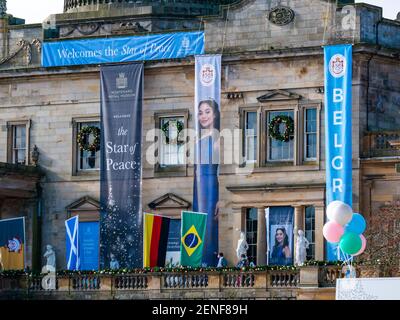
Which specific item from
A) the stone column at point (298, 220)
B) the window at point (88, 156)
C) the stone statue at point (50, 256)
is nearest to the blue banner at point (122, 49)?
the window at point (88, 156)

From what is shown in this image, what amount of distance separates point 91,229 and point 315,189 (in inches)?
377

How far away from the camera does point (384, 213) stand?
43.4m

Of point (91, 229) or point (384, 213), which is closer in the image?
point (384, 213)

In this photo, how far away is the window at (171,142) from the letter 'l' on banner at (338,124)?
6.66 metres

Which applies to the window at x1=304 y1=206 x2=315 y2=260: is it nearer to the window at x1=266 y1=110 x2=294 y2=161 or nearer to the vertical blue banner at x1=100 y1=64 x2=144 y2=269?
the window at x1=266 y1=110 x2=294 y2=161

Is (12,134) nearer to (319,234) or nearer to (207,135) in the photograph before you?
(207,135)

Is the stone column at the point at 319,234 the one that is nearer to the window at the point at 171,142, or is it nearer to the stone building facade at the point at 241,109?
the stone building facade at the point at 241,109

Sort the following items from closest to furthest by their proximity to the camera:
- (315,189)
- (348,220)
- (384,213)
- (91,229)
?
(348,220)
(384,213)
(315,189)
(91,229)

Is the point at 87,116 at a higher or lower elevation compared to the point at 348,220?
higher

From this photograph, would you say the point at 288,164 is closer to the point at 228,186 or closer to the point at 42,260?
the point at 228,186

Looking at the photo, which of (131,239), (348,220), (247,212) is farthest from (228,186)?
(348,220)

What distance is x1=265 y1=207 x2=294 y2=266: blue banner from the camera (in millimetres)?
46562

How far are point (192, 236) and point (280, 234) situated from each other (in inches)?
126

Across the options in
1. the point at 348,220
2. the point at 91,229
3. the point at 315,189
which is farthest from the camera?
the point at 91,229
